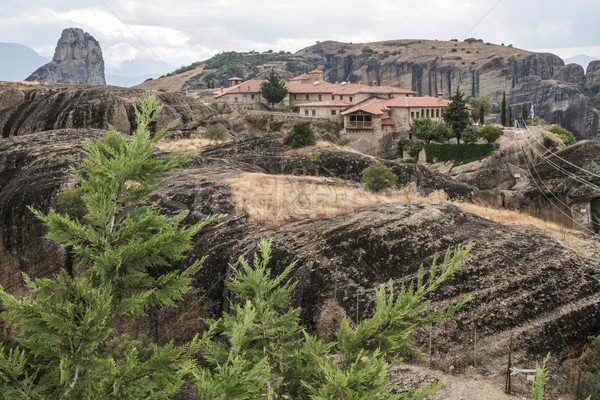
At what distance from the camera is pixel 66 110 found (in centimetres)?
3447

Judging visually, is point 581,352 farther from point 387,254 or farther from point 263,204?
point 263,204

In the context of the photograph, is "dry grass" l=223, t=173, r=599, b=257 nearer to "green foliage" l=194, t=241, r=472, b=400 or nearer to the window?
"green foliage" l=194, t=241, r=472, b=400

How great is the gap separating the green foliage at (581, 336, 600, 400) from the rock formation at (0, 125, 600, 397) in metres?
0.48

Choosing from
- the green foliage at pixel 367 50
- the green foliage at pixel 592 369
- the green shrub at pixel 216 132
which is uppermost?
the green foliage at pixel 367 50

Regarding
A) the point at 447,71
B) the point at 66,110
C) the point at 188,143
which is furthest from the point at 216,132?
the point at 447,71

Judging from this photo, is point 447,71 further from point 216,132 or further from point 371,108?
point 216,132

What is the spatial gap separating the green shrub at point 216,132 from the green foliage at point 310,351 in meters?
31.2

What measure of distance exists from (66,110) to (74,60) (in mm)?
171778

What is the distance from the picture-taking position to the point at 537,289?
42.5ft

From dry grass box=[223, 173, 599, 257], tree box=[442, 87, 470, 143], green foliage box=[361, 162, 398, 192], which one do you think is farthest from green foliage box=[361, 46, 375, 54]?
dry grass box=[223, 173, 599, 257]

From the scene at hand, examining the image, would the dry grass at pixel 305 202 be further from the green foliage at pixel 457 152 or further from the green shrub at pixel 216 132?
the green foliage at pixel 457 152

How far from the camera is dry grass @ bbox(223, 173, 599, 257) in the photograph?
16.3 metres

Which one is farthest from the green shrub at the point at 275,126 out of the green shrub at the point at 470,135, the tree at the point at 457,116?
the green shrub at the point at 470,135

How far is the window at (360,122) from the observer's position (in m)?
61.6
